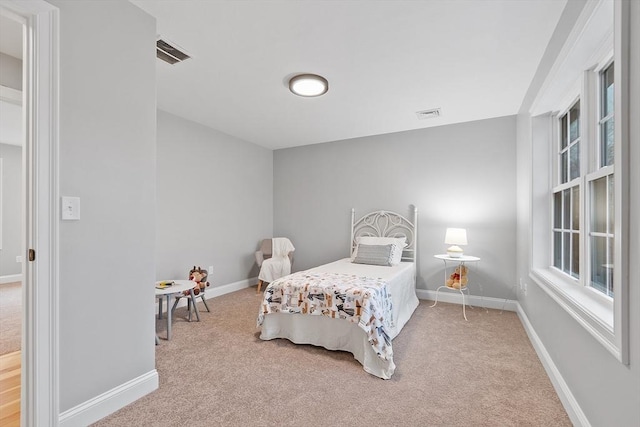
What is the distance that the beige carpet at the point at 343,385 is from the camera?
1774 millimetres

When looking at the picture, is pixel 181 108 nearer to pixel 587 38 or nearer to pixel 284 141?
pixel 284 141

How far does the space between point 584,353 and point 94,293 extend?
2619 millimetres

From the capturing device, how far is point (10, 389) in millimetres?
2020

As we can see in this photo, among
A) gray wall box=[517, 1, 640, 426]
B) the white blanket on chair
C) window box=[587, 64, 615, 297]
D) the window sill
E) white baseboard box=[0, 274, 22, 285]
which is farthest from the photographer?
white baseboard box=[0, 274, 22, 285]

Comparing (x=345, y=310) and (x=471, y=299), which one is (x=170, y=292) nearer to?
(x=345, y=310)

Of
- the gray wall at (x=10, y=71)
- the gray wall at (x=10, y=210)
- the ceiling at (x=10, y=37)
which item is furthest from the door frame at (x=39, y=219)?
the gray wall at (x=10, y=210)

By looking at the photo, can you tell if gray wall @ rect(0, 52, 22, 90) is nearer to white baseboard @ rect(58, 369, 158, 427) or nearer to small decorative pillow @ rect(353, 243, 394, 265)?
white baseboard @ rect(58, 369, 158, 427)

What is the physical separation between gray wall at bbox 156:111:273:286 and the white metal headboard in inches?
65.1

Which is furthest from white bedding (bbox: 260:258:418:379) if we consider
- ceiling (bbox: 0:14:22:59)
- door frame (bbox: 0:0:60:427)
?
ceiling (bbox: 0:14:22:59)

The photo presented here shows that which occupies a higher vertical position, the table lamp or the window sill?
the table lamp

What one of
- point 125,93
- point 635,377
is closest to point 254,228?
point 125,93

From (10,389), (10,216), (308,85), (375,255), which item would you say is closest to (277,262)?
(375,255)

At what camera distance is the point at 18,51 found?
7.45ft

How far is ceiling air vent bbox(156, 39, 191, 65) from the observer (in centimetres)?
230
